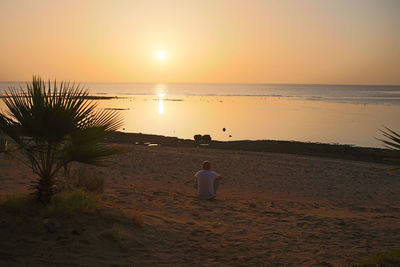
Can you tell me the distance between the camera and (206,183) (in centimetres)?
966

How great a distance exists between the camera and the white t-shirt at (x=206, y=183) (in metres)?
9.65

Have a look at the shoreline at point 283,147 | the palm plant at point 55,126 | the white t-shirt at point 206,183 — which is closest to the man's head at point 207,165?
the white t-shirt at point 206,183

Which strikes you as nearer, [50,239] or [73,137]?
[50,239]

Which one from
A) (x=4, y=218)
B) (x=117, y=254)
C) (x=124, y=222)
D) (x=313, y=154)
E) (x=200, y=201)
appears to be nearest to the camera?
(x=117, y=254)

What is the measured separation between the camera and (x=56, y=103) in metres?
5.89

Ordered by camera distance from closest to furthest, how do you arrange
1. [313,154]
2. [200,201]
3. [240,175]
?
1. [200,201]
2. [240,175]
3. [313,154]

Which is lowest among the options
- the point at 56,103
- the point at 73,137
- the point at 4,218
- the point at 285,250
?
the point at 285,250

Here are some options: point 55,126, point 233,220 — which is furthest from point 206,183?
point 55,126

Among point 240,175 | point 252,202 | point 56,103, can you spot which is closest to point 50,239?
point 56,103

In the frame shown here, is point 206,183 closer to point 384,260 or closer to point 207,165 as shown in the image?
point 207,165

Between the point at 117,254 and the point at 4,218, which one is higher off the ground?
the point at 4,218

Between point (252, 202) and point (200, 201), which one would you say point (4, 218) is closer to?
point (200, 201)

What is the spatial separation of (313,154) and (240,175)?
9.88 m

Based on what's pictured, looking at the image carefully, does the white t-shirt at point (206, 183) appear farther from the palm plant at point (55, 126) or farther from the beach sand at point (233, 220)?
the palm plant at point (55, 126)
